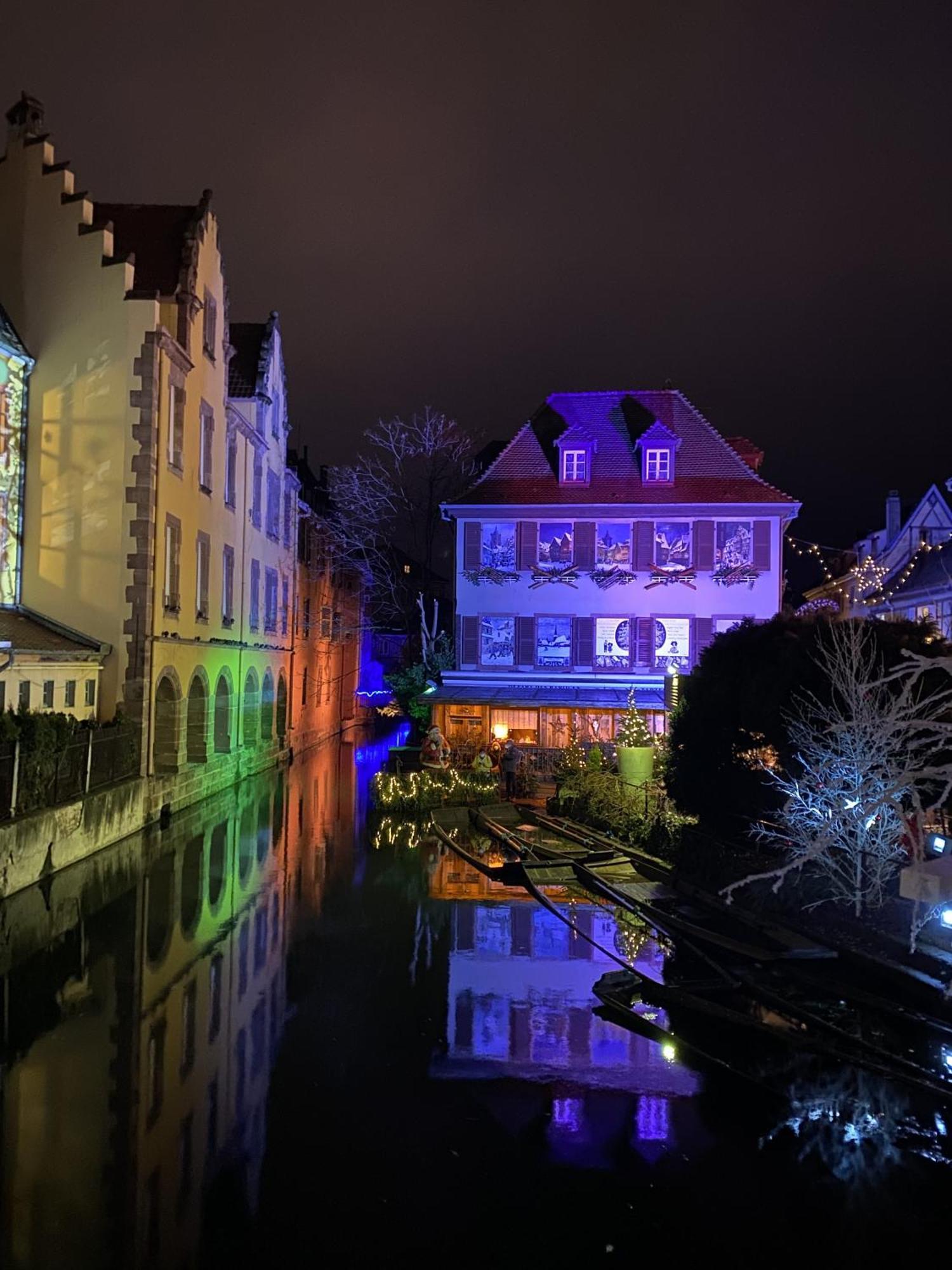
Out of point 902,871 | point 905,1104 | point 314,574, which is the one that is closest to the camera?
point 905,1104

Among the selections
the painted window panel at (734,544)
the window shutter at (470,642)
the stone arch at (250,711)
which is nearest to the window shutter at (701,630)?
the painted window panel at (734,544)

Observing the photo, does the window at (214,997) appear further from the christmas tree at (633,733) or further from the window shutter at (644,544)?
the window shutter at (644,544)

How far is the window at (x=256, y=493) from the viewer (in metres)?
31.9

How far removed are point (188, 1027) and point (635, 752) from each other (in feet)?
54.0

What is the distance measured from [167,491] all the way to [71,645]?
4499 mm

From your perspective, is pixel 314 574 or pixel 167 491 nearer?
pixel 167 491

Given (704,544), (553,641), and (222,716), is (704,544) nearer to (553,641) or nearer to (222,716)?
(553,641)

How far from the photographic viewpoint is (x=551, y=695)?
3047 cm

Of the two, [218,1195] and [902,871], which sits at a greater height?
A: [902,871]

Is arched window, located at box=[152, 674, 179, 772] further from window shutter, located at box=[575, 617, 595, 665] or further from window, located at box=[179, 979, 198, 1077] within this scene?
window shutter, located at box=[575, 617, 595, 665]

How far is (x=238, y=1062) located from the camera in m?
8.62

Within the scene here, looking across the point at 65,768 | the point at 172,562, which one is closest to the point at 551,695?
the point at 172,562

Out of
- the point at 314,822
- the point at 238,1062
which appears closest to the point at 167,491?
the point at 314,822

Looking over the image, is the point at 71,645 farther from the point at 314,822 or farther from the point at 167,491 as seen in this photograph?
the point at 314,822
